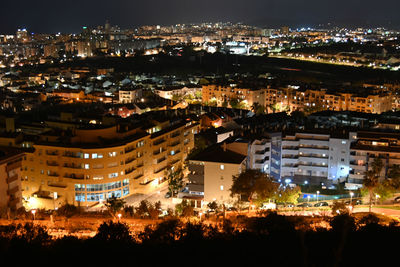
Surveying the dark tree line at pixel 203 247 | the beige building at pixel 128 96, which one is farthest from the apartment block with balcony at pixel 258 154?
the beige building at pixel 128 96

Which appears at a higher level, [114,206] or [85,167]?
[85,167]

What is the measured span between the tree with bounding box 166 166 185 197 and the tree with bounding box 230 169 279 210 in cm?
116

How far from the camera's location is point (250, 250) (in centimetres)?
529

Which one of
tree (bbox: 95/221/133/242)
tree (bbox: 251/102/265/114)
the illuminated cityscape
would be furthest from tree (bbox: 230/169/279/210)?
tree (bbox: 251/102/265/114)

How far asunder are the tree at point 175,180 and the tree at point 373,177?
3216 millimetres

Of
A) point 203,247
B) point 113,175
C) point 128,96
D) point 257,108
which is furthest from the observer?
point 128,96

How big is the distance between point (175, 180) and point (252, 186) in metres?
1.53

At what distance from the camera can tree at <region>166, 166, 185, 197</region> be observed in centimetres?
833

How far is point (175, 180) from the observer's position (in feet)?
27.4

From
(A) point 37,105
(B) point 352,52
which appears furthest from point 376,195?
(B) point 352,52

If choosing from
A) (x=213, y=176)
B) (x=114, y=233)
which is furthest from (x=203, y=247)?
(x=213, y=176)

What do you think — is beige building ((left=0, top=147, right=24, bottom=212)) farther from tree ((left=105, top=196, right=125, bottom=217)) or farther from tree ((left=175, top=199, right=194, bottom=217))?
tree ((left=175, top=199, right=194, bottom=217))

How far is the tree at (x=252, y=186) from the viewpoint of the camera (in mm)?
7484

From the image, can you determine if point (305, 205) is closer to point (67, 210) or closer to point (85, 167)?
point (85, 167)
